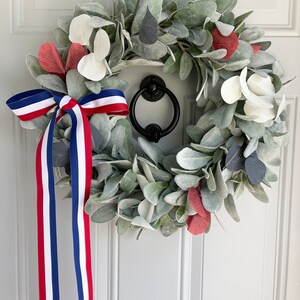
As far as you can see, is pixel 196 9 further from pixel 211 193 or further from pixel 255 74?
pixel 211 193

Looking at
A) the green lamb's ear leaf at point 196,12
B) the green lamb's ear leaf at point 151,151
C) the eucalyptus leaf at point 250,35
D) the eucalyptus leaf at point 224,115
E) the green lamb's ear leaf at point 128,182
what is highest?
the green lamb's ear leaf at point 196,12

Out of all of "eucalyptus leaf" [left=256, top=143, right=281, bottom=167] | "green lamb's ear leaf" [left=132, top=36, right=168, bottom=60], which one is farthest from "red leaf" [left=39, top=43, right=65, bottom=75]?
"eucalyptus leaf" [left=256, top=143, right=281, bottom=167]

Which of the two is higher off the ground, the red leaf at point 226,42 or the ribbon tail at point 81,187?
the red leaf at point 226,42

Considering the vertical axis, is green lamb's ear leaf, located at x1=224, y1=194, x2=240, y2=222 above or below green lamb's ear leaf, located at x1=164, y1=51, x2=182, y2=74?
below

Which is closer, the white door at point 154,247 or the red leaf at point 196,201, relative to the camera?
the red leaf at point 196,201

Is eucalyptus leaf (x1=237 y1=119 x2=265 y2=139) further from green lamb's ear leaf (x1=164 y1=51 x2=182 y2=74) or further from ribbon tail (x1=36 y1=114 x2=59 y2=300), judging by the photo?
ribbon tail (x1=36 y1=114 x2=59 y2=300)

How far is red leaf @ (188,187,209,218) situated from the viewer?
2.36 ft

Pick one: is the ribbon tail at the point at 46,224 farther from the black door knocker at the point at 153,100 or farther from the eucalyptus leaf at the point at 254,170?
the eucalyptus leaf at the point at 254,170

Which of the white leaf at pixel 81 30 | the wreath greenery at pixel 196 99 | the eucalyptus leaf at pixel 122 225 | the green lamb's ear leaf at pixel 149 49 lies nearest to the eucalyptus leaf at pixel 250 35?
the wreath greenery at pixel 196 99

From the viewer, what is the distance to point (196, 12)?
69 cm

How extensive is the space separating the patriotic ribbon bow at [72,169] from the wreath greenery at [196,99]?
16 mm

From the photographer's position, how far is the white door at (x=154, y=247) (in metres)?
0.84

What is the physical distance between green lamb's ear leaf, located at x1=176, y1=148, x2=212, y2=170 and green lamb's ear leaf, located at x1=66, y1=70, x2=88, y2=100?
0.17 meters

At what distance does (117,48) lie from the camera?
702 mm
